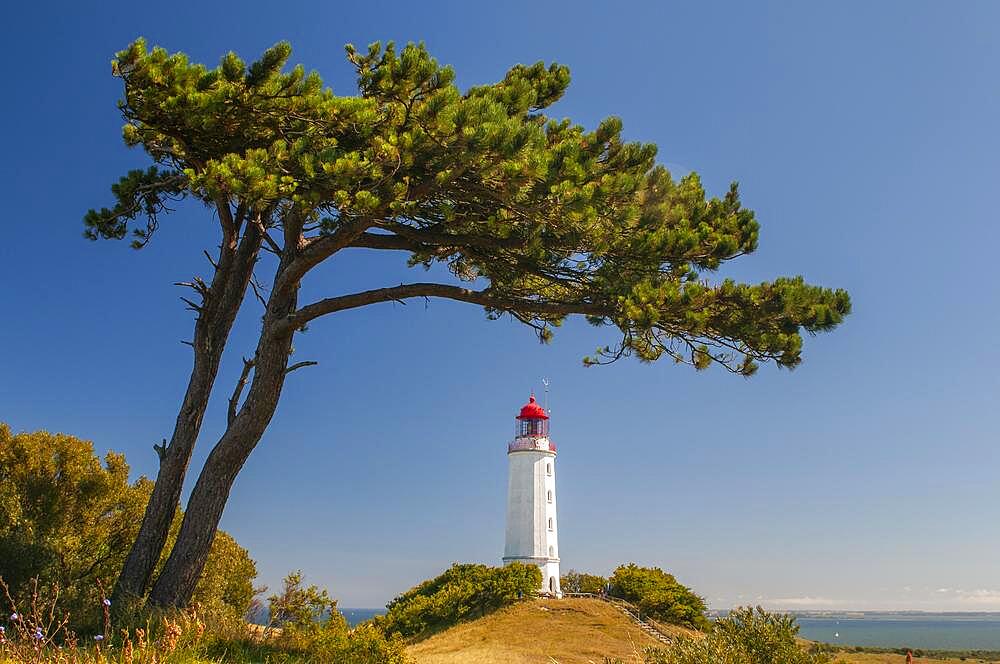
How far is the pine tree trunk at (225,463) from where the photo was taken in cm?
909

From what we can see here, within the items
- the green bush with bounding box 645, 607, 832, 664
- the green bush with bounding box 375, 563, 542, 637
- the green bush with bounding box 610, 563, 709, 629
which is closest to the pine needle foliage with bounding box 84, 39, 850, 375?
the green bush with bounding box 645, 607, 832, 664

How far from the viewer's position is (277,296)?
34.0ft

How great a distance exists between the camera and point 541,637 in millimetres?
22344

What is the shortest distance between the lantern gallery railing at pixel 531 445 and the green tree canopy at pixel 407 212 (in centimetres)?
2162

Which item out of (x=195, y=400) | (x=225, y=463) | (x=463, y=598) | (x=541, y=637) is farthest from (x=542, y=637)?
(x=225, y=463)

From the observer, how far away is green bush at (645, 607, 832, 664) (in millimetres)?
6570

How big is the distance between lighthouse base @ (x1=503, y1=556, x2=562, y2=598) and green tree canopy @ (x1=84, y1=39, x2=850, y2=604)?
2159cm

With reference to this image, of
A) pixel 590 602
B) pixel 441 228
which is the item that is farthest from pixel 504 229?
pixel 590 602

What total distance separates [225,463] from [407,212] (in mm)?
4025

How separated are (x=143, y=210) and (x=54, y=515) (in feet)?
19.4

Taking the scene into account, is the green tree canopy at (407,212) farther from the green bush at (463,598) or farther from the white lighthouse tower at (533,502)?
the white lighthouse tower at (533,502)

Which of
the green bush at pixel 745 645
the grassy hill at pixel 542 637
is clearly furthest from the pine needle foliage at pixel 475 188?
the grassy hill at pixel 542 637

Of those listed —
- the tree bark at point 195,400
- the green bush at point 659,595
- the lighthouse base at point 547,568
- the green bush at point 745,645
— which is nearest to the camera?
the green bush at point 745,645

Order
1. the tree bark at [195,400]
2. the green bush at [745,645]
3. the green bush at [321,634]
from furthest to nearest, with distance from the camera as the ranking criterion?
the tree bark at [195,400]
the green bush at [321,634]
the green bush at [745,645]
